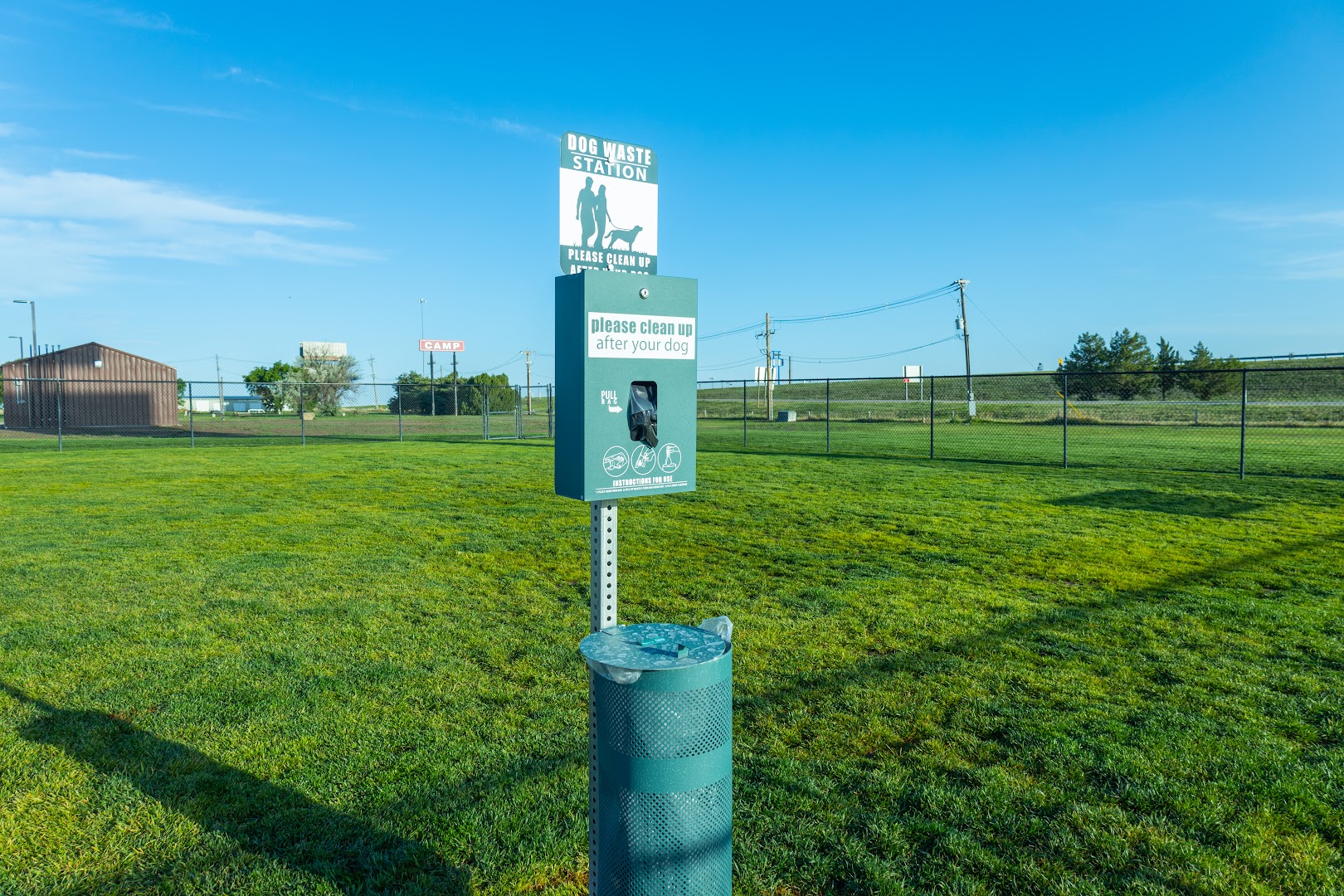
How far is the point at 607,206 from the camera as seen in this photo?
9.18ft

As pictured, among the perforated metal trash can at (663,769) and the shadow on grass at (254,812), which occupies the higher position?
the perforated metal trash can at (663,769)

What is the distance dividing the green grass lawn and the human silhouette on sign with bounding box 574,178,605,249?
2.13 m

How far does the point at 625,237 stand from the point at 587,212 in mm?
169

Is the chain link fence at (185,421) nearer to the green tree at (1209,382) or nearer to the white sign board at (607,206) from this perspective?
the white sign board at (607,206)

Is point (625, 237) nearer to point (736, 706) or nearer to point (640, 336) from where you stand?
point (640, 336)

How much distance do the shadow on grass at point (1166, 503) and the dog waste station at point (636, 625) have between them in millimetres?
9615

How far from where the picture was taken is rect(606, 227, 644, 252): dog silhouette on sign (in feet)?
9.18

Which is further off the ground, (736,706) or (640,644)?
(640,644)

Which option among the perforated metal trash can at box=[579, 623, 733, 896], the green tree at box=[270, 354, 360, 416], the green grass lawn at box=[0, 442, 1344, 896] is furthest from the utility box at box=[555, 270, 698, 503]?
the green tree at box=[270, 354, 360, 416]

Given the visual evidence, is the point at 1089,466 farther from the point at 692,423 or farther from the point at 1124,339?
the point at 1124,339

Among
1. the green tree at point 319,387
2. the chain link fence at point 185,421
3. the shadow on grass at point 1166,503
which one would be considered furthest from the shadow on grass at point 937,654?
the green tree at point 319,387

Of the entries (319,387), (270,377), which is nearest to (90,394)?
(319,387)

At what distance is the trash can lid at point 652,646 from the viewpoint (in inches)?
84.7

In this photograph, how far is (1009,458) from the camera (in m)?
17.9
